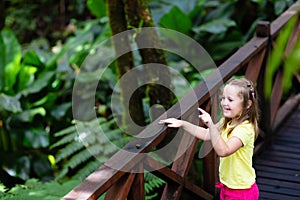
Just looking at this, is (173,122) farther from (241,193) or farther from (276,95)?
(276,95)

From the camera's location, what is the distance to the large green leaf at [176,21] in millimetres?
5629

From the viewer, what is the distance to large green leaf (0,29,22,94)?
5441mm

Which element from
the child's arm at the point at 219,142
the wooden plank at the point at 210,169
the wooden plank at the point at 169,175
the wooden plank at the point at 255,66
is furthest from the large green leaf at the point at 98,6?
the child's arm at the point at 219,142

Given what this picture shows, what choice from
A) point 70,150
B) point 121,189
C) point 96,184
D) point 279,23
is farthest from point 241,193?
point 70,150

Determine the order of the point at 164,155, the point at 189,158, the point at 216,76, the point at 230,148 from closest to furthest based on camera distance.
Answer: the point at 230,148 → the point at 189,158 → the point at 216,76 → the point at 164,155

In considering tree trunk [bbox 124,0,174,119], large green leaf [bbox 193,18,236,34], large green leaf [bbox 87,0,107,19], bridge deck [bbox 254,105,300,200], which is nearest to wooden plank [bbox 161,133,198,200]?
bridge deck [bbox 254,105,300,200]

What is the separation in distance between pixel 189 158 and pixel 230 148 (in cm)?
56

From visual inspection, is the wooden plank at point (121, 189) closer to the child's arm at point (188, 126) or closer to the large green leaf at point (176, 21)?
the child's arm at point (188, 126)

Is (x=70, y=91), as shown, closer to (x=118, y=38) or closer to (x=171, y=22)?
(x=171, y=22)

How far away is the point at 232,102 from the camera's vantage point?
7.33ft

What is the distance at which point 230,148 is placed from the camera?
2193mm

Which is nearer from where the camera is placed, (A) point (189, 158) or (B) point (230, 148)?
(B) point (230, 148)

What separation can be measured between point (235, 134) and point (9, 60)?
12.6 ft

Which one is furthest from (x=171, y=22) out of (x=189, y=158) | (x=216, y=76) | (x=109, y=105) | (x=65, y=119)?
(x=189, y=158)
